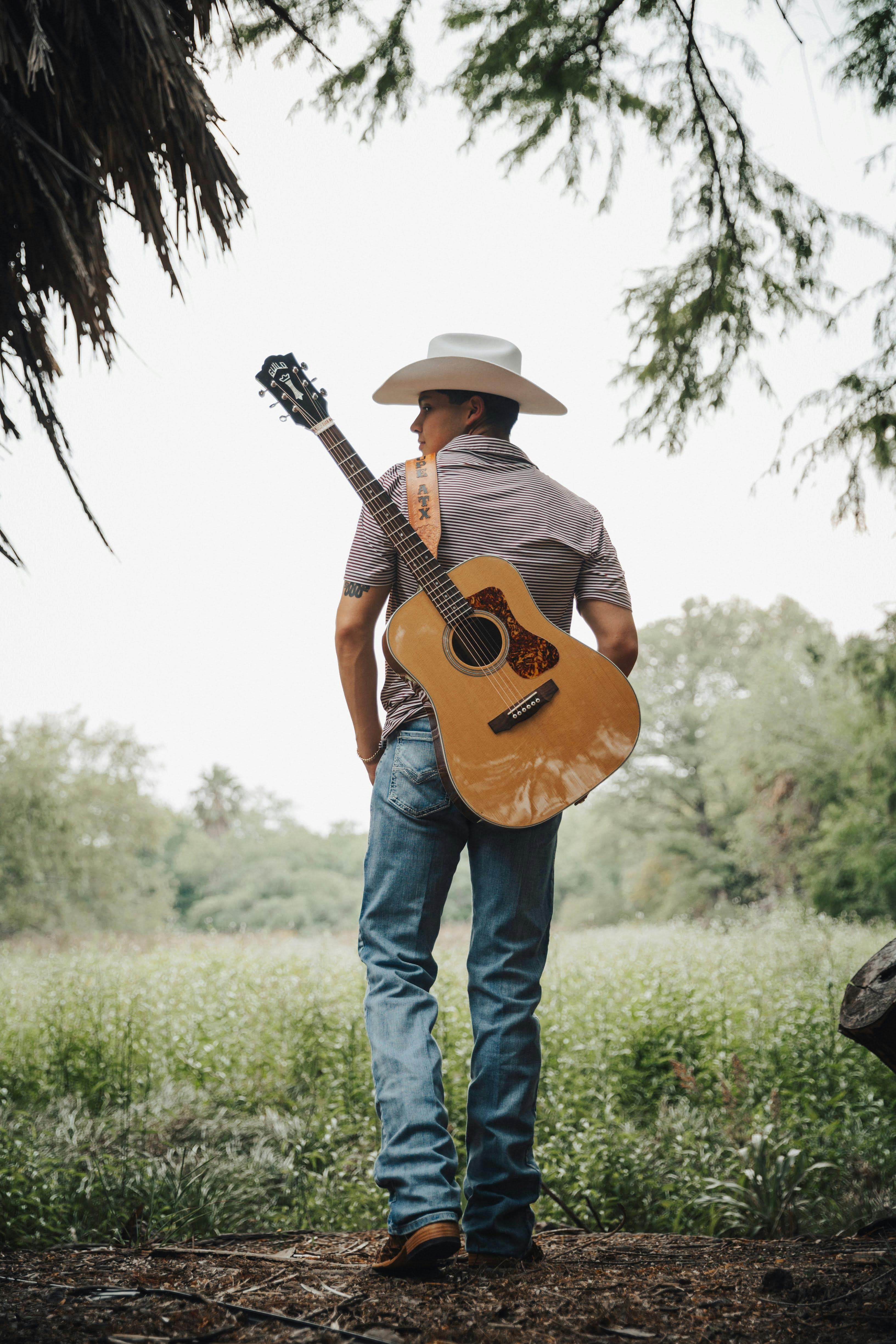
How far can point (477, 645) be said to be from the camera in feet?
6.16

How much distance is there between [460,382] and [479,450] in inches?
7.3

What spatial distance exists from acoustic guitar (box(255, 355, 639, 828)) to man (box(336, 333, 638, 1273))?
71 mm

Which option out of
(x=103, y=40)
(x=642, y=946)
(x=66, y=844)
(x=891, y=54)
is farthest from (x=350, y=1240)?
(x=66, y=844)

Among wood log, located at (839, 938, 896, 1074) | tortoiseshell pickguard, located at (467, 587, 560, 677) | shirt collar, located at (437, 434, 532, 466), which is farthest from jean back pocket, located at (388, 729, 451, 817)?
wood log, located at (839, 938, 896, 1074)

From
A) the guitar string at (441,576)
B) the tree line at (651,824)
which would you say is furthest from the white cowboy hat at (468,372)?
the tree line at (651,824)

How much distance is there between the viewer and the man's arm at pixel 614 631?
2049 mm

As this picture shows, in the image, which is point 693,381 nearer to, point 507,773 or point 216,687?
point 507,773

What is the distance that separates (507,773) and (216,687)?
30719mm

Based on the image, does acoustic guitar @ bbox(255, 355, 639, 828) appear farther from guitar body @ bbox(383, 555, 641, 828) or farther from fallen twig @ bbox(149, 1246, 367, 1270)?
fallen twig @ bbox(149, 1246, 367, 1270)

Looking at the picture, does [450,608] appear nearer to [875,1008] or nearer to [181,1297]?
[875,1008]

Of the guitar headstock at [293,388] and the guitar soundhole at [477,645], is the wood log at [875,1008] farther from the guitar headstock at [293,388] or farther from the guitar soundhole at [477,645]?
the guitar headstock at [293,388]

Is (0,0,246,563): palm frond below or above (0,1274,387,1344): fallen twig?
above

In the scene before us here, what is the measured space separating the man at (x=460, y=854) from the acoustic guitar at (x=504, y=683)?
0.23ft

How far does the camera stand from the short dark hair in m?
2.15
